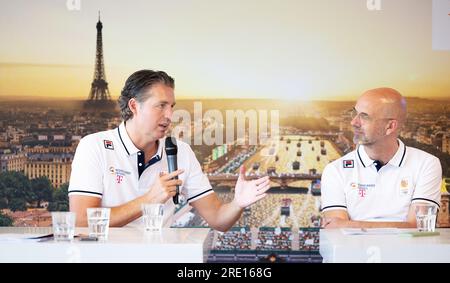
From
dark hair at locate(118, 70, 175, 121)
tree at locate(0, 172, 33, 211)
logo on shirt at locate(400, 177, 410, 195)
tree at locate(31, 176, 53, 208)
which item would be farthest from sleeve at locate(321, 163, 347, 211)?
tree at locate(0, 172, 33, 211)

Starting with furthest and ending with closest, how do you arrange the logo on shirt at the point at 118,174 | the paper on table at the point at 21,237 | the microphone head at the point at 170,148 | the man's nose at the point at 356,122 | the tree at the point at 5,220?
the tree at the point at 5,220 → the man's nose at the point at 356,122 → the logo on shirt at the point at 118,174 → the microphone head at the point at 170,148 → the paper on table at the point at 21,237

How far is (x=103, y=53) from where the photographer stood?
576 cm

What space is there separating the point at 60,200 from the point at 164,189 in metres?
2.89

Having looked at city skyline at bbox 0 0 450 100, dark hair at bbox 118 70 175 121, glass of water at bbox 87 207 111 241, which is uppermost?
city skyline at bbox 0 0 450 100

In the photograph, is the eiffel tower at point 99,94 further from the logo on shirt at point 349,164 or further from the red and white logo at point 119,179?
the logo on shirt at point 349,164

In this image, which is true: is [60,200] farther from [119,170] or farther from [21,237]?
[21,237]

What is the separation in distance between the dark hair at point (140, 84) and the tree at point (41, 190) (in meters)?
2.36

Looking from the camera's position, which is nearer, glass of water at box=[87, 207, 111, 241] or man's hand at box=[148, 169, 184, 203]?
glass of water at box=[87, 207, 111, 241]

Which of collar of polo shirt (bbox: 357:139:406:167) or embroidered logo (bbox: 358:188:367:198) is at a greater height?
collar of polo shirt (bbox: 357:139:406:167)

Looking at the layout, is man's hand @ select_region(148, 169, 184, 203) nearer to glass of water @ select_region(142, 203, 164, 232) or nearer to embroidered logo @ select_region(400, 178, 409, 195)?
glass of water @ select_region(142, 203, 164, 232)

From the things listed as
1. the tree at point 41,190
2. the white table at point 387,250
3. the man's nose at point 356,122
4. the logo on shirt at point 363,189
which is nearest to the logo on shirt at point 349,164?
the logo on shirt at point 363,189

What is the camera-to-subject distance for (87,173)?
133 inches

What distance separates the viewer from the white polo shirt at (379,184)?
3.78 meters

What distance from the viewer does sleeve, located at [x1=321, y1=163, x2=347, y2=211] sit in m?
3.78
